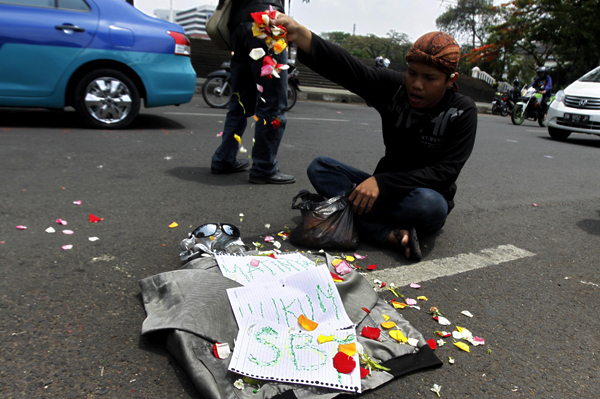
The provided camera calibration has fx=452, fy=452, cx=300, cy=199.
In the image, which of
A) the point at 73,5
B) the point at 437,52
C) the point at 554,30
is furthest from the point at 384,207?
the point at 554,30

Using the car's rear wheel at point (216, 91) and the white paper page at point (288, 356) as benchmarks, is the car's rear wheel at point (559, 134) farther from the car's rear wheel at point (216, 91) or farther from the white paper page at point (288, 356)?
the white paper page at point (288, 356)

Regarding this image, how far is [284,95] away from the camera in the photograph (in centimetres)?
356

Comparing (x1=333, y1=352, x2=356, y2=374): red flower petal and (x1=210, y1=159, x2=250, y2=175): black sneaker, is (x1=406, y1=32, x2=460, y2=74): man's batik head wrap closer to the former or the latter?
(x1=333, y1=352, x2=356, y2=374): red flower petal

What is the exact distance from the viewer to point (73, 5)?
5.01m

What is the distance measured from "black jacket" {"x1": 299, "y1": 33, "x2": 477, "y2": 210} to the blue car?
3.65 meters

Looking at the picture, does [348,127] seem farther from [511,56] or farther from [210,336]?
[511,56]

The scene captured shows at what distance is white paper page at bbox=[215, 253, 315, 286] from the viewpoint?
1976 mm

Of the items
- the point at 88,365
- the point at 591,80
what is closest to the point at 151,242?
the point at 88,365

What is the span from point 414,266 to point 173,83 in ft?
13.7

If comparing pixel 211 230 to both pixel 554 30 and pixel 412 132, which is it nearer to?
pixel 412 132

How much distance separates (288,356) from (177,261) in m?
0.99

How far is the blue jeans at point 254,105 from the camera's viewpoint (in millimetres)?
3473

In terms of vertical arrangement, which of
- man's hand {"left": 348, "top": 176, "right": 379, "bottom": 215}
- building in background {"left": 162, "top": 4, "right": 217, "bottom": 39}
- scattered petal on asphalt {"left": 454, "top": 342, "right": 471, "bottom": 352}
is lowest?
scattered petal on asphalt {"left": 454, "top": 342, "right": 471, "bottom": 352}

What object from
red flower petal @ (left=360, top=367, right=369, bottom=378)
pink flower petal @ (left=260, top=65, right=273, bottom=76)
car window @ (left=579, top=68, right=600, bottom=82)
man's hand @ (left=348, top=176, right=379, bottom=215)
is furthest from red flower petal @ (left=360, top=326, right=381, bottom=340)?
car window @ (left=579, top=68, right=600, bottom=82)
